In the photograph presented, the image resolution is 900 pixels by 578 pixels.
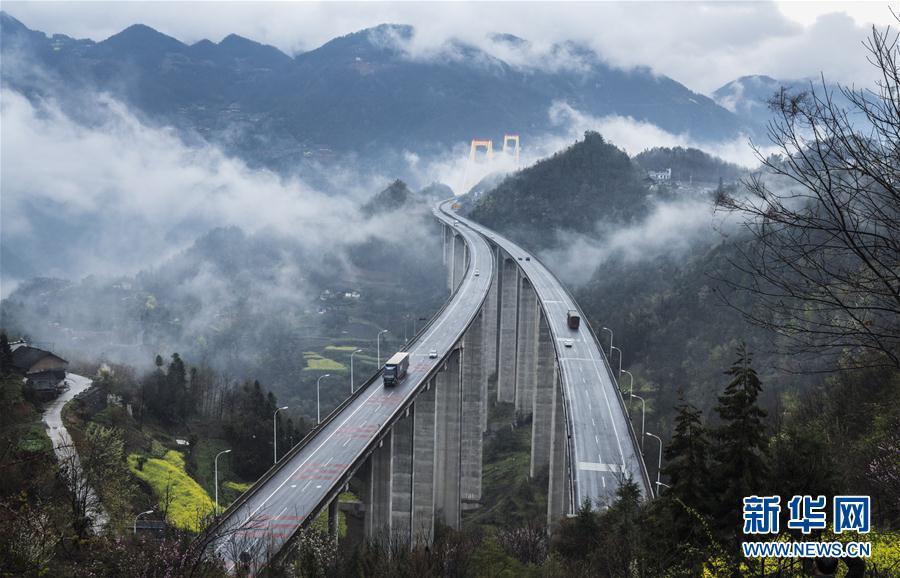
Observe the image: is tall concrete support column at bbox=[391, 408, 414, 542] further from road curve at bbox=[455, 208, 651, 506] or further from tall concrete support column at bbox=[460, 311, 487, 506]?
tall concrete support column at bbox=[460, 311, 487, 506]

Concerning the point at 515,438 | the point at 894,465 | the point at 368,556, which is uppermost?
the point at 894,465

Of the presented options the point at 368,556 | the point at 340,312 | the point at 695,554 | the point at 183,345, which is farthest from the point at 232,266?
the point at 695,554

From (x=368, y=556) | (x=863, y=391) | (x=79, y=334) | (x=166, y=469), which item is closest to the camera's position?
(x=368, y=556)

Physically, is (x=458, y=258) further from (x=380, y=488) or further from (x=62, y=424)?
(x=62, y=424)

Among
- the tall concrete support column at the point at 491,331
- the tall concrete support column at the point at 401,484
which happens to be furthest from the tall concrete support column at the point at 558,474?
the tall concrete support column at the point at 491,331

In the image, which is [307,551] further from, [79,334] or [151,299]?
[151,299]

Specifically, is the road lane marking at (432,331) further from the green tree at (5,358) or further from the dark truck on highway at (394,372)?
the green tree at (5,358)

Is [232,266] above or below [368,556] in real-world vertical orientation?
above

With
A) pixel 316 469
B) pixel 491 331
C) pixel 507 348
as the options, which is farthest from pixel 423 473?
pixel 491 331
